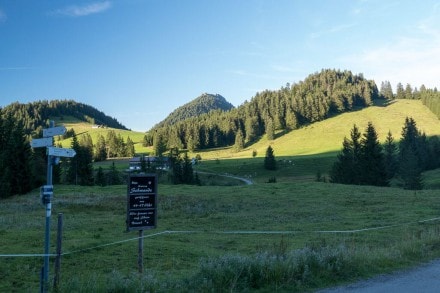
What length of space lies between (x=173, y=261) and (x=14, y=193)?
59030 millimetres

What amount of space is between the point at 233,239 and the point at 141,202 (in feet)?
45.8

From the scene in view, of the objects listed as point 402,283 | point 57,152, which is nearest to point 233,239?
point 402,283

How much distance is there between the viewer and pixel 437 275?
1072 cm

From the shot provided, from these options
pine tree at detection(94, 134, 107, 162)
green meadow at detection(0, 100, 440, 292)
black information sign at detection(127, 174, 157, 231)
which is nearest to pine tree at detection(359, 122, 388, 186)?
green meadow at detection(0, 100, 440, 292)

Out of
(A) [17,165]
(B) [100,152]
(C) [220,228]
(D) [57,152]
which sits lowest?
(C) [220,228]

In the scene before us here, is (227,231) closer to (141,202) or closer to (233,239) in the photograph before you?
(233,239)

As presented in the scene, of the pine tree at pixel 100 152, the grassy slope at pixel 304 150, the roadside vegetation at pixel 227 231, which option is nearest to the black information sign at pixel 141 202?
the roadside vegetation at pixel 227 231

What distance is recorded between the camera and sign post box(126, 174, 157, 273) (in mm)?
11312

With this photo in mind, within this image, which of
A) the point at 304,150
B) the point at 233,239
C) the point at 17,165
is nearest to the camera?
the point at 233,239

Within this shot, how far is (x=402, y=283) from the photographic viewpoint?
9.99 meters

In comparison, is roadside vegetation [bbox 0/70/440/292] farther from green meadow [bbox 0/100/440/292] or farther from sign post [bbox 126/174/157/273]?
sign post [bbox 126/174/157/273]

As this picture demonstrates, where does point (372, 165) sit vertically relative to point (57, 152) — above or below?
below

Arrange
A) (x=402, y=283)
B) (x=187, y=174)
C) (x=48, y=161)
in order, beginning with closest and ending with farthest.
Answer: (x=48, y=161), (x=402, y=283), (x=187, y=174)

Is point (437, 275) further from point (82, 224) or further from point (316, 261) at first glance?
point (82, 224)
